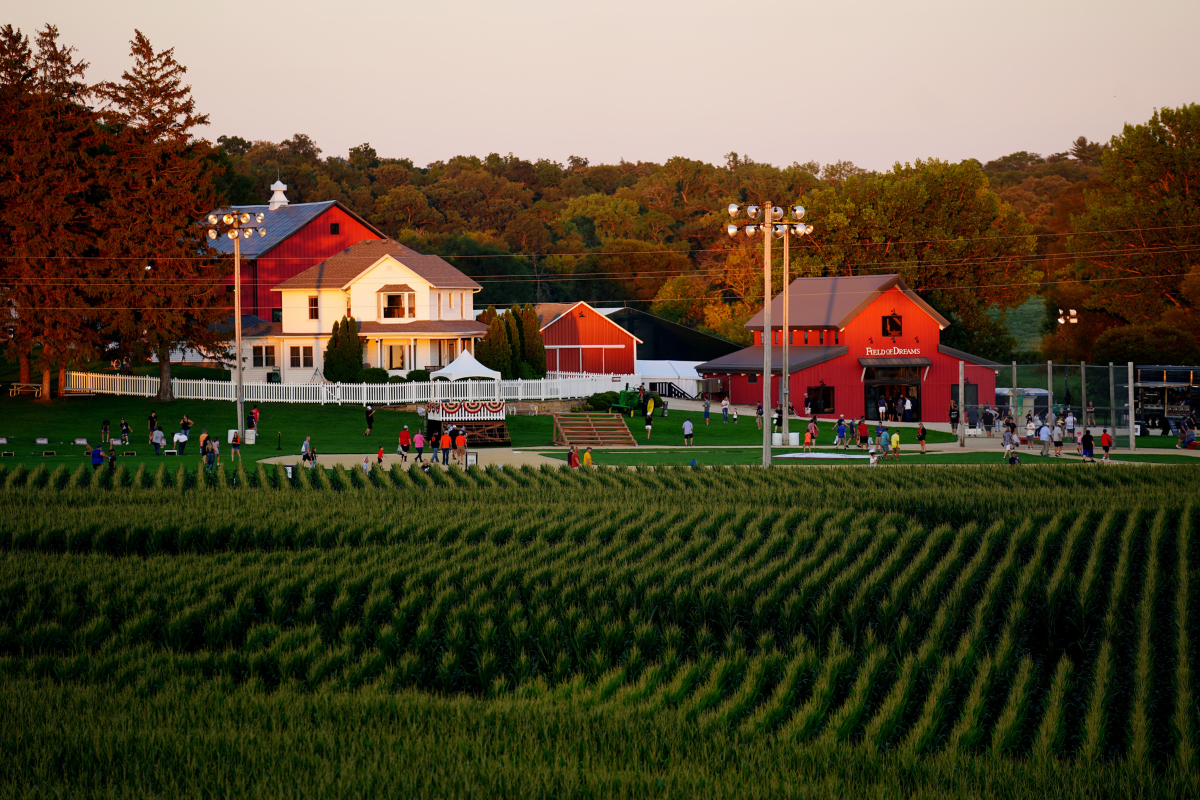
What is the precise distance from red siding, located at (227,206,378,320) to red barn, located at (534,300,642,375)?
45.0 ft

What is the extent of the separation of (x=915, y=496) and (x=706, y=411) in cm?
2633

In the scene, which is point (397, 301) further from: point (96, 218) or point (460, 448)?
point (460, 448)

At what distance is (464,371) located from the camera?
49.7 meters

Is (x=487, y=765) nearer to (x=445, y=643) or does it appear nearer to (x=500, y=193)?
(x=445, y=643)

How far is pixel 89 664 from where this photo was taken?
1316 centimetres

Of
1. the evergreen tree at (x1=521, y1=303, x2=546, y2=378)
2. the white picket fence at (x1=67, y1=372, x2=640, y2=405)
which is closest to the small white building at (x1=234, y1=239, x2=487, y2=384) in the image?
the evergreen tree at (x1=521, y1=303, x2=546, y2=378)

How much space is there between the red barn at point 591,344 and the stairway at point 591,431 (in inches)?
796

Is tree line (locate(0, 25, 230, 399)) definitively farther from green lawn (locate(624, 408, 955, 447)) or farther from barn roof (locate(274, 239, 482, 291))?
green lawn (locate(624, 408, 955, 447))

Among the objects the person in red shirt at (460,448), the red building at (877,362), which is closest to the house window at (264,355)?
the red building at (877,362)

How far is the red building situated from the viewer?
2124 inches

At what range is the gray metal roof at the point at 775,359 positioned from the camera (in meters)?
53.9

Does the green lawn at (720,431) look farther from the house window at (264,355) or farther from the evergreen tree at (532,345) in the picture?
the house window at (264,355)

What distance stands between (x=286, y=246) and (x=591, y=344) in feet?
62.1

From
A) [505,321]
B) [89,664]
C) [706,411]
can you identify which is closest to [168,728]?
[89,664]
